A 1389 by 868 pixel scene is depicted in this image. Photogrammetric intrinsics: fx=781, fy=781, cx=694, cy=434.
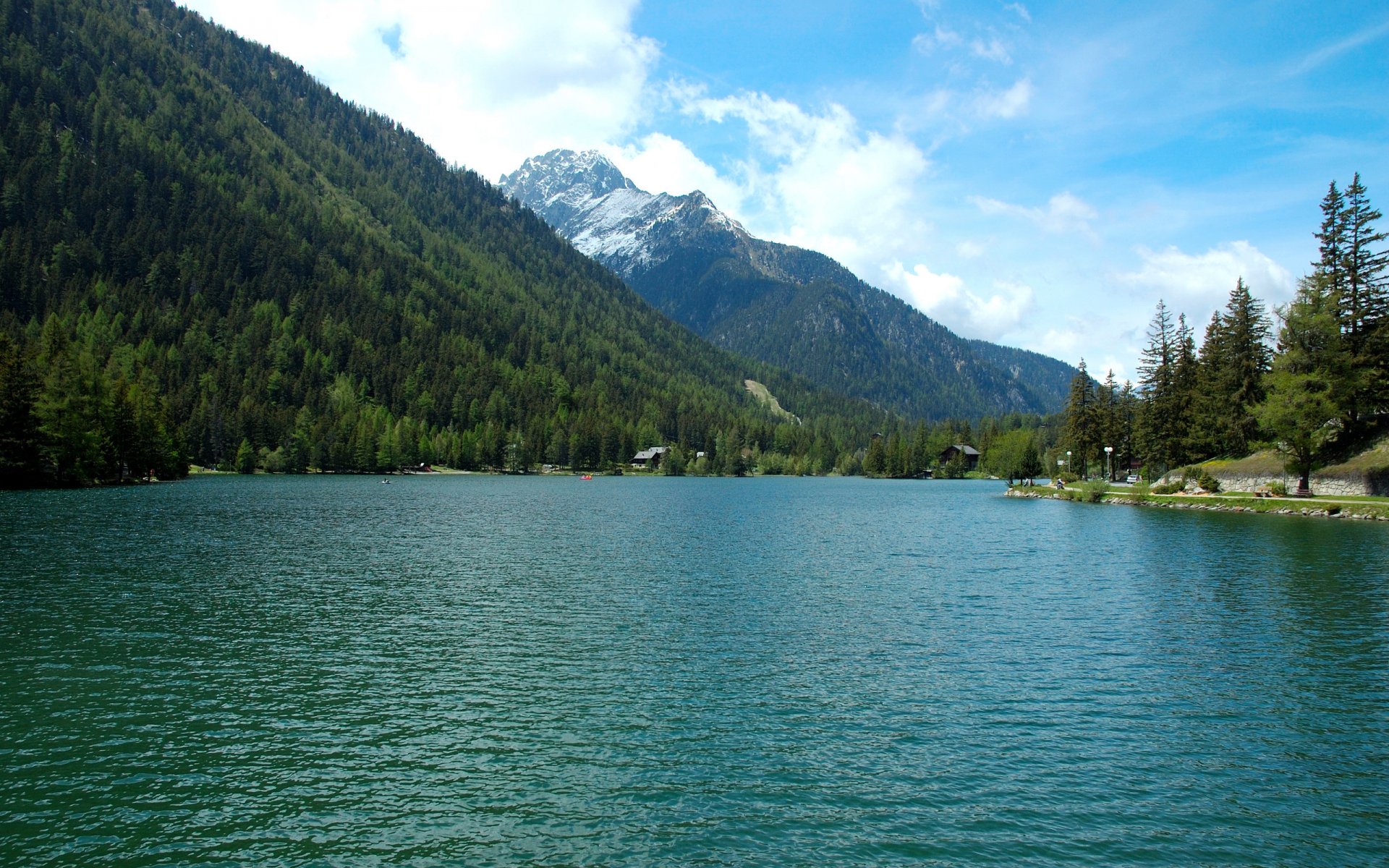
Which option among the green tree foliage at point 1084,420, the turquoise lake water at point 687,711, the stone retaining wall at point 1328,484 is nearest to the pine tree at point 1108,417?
the green tree foliage at point 1084,420

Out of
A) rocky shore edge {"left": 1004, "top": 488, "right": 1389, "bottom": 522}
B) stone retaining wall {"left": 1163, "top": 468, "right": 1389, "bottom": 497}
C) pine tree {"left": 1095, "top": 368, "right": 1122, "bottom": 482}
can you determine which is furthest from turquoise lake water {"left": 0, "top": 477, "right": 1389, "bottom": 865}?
pine tree {"left": 1095, "top": 368, "right": 1122, "bottom": 482}

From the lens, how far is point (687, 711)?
21188 millimetres

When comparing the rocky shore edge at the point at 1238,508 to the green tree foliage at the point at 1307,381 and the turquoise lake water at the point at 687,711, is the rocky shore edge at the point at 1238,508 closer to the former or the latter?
the green tree foliage at the point at 1307,381

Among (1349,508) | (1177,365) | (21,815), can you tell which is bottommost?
(21,815)

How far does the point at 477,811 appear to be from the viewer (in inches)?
603

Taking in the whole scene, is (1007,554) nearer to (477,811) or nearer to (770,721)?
(770,721)

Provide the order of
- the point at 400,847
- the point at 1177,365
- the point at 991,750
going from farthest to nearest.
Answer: the point at 1177,365, the point at 991,750, the point at 400,847

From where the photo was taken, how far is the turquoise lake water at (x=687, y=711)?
14.5 m

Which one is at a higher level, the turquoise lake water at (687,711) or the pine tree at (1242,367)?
the pine tree at (1242,367)

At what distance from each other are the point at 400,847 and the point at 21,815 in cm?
A: 752

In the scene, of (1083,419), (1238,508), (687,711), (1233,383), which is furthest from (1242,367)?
(687,711)

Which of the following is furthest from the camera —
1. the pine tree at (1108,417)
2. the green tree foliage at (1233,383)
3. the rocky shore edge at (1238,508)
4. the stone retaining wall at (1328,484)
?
the pine tree at (1108,417)

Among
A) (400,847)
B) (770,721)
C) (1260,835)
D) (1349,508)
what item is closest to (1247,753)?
(1260,835)

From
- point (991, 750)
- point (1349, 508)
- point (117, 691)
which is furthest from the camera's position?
point (1349, 508)
